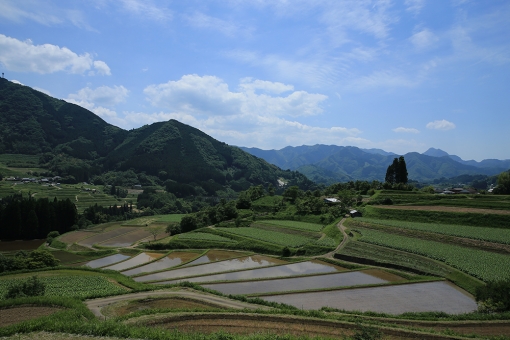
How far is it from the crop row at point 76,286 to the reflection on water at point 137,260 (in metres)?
10.6

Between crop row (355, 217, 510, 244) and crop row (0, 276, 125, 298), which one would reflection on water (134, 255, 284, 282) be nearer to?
crop row (0, 276, 125, 298)

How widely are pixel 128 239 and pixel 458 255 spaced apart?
2687 inches

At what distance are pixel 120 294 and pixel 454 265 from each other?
38.8 meters

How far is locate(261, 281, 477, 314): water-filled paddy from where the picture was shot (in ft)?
90.8

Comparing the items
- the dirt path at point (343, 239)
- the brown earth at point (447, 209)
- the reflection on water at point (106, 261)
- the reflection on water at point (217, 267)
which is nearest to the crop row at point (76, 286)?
the reflection on water at point (217, 267)

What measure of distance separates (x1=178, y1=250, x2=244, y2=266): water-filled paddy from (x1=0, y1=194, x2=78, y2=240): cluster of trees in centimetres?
4959

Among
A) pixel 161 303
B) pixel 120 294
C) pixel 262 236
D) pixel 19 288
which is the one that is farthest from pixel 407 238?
pixel 19 288

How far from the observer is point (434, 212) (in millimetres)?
56844

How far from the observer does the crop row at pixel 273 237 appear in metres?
55.5

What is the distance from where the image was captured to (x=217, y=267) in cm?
4569

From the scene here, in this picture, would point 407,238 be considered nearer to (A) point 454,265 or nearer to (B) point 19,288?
(A) point 454,265

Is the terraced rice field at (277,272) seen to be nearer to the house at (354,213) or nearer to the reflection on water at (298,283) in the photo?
the reflection on water at (298,283)

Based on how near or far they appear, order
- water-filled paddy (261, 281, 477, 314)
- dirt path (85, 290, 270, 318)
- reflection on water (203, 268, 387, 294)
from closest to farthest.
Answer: water-filled paddy (261, 281, 477, 314), dirt path (85, 290, 270, 318), reflection on water (203, 268, 387, 294)

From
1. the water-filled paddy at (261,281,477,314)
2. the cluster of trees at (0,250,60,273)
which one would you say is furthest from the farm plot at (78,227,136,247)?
the water-filled paddy at (261,281,477,314)
